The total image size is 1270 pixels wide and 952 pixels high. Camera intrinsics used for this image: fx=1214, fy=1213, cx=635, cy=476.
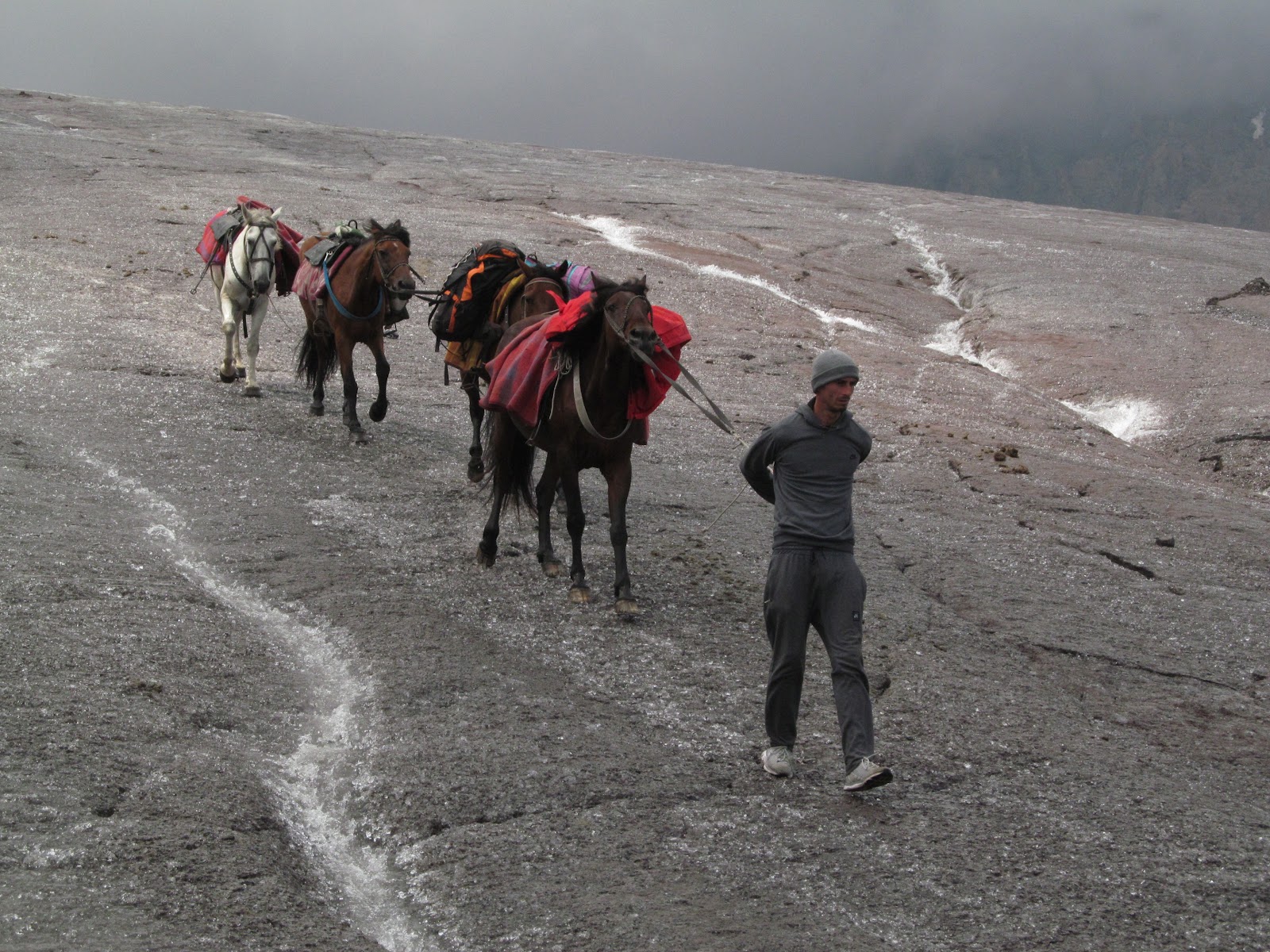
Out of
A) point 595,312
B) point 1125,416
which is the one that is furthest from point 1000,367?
point 595,312

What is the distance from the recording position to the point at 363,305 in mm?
12867

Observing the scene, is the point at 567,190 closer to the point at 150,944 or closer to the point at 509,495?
the point at 509,495

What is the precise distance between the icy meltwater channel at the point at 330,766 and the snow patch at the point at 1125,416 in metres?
13.6

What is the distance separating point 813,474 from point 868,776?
150 cm

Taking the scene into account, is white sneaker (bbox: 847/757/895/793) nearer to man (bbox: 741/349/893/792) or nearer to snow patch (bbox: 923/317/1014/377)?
man (bbox: 741/349/893/792)

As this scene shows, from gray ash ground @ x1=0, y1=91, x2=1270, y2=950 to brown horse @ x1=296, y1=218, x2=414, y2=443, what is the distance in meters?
0.43

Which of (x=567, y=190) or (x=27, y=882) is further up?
(x=567, y=190)

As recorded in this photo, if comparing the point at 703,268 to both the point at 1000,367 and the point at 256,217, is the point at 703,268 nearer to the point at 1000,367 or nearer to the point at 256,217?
the point at 1000,367

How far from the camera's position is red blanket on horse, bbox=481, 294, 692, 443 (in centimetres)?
845

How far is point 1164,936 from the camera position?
195 inches

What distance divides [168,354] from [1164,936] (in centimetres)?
1351

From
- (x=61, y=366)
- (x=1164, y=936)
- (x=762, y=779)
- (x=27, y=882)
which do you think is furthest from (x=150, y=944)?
(x=61, y=366)

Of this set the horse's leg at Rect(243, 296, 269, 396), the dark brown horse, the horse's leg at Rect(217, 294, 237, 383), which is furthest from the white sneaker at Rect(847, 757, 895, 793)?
the horse's leg at Rect(217, 294, 237, 383)

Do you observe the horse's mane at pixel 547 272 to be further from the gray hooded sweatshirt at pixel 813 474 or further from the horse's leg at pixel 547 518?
the gray hooded sweatshirt at pixel 813 474
